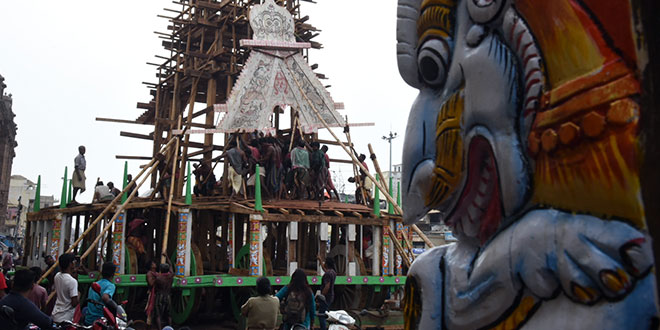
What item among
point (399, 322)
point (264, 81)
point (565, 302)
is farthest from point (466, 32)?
point (264, 81)

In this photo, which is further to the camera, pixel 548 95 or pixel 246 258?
pixel 246 258

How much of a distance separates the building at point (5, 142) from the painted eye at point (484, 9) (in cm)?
3431

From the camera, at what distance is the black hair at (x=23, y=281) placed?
421 centimetres

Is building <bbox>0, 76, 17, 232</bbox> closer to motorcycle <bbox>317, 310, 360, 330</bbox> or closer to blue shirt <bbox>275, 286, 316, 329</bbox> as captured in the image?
motorcycle <bbox>317, 310, 360, 330</bbox>

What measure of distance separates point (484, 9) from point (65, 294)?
5.64 m

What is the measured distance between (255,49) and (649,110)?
12.4m

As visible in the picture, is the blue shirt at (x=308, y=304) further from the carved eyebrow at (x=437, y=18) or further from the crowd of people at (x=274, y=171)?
the crowd of people at (x=274, y=171)

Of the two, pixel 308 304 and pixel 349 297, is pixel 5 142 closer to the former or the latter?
pixel 349 297

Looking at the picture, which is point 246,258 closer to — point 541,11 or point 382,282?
point 382,282

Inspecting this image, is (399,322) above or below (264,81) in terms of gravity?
below

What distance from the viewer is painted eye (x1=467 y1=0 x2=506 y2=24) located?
4.97 ft

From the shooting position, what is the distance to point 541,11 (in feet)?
4.53

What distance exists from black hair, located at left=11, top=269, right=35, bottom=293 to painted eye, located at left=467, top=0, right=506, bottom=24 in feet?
12.8

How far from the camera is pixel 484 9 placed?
1.54 meters
